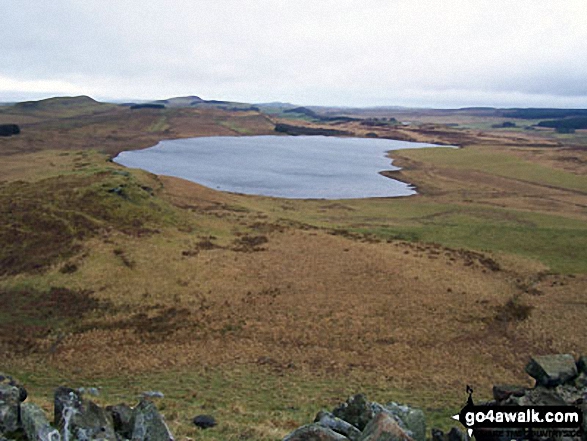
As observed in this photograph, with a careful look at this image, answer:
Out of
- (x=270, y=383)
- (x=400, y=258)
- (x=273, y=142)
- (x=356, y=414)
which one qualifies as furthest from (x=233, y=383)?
(x=273, y=142)

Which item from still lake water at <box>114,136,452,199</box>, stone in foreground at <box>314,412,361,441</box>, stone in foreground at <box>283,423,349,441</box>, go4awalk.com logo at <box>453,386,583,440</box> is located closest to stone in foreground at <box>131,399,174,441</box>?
stone in foreground at <box>283,423,349,441</box>

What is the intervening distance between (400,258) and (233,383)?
2532cm

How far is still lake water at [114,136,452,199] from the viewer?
313 ft

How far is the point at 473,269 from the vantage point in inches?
1658

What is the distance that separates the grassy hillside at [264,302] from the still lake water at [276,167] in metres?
30.4

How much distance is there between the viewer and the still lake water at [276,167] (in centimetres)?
9538

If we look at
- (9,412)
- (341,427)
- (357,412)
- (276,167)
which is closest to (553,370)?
(357,412)

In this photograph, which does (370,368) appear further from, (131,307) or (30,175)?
(30,175)

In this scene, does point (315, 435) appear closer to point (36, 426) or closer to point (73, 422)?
point (73, 422)

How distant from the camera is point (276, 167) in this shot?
413 feet

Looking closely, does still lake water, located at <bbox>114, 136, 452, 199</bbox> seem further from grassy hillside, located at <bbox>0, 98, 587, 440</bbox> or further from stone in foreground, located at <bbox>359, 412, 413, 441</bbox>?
stone in foreground, located at <bbox>359, 412, 413, 441</bbox>

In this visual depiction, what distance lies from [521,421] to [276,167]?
116708mm

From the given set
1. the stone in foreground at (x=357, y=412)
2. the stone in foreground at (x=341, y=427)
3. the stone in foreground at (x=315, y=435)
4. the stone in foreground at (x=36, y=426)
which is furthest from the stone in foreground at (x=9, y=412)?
the stone in foreground at (x=357, y=412)

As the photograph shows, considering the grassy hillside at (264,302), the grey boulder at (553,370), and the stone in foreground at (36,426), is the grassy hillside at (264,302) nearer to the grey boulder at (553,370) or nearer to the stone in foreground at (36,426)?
the grey boulder at (553,370)
